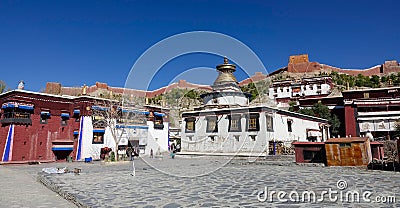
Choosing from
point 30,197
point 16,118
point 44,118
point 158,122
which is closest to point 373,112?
point 158,122

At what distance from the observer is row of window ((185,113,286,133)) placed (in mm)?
27016

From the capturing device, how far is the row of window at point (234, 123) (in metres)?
27.0

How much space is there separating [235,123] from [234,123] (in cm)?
14

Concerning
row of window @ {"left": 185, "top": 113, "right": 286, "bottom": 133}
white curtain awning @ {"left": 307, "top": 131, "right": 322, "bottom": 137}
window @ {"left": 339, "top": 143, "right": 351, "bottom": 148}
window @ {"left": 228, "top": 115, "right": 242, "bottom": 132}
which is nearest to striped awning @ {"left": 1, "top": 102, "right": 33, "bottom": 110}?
row of window @ {"left": 185, "top": 113, "right": 286, "bottom": 133}

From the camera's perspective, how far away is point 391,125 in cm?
3659

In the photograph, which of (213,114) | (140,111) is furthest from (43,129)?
(213,114)

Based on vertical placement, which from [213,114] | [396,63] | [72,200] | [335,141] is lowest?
[72,200]

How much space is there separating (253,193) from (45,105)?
88.1 feet

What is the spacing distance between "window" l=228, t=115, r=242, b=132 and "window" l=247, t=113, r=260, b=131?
3.62ft

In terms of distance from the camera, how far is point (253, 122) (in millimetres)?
27203

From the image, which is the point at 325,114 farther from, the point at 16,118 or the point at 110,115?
the point at 16,118

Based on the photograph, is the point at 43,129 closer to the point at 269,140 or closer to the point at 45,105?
the point at 45,105

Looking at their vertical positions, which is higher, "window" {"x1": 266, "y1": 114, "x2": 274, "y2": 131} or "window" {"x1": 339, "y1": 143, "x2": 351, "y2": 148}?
"window" {"x1": 266, "y1": 114, "x2": 274, "y2": 131}

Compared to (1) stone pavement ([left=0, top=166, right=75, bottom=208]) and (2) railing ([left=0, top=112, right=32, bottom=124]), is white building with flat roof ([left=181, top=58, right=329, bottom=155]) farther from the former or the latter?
(1) stone pavement ([left=0, top=166, right=75, bottom=208])
